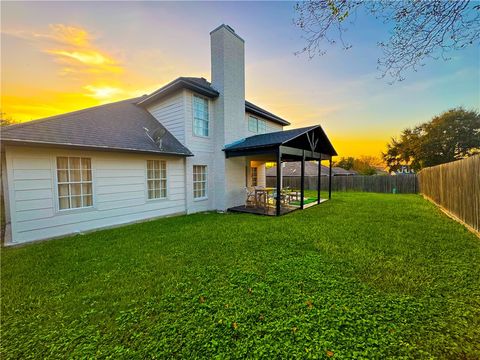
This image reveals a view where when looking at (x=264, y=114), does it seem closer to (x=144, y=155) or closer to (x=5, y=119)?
(x=144, y=155)

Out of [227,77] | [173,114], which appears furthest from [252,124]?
[173,114]

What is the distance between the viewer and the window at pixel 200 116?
370 inches

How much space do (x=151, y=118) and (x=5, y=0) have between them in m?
5.57

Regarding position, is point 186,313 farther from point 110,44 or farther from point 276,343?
point 110,44

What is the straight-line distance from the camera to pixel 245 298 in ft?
9.49

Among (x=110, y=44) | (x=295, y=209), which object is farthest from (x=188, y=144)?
(x=295, y=209)

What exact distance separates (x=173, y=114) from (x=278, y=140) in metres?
5.12

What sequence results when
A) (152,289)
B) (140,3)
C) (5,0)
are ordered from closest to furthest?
1. (152,289)
2. (5,0)
3. (140,3)

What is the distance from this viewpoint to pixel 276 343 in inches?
82.4

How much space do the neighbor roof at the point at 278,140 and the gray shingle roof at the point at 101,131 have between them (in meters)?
2.54

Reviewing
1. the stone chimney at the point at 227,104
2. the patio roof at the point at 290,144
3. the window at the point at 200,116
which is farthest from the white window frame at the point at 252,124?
the window at the point at 200,116

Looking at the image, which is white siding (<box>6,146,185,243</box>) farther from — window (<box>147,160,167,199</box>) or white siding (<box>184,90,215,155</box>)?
white siding (<box>184,90,215,155</box>)

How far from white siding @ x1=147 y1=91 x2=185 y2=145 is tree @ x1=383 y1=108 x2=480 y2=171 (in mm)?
35953

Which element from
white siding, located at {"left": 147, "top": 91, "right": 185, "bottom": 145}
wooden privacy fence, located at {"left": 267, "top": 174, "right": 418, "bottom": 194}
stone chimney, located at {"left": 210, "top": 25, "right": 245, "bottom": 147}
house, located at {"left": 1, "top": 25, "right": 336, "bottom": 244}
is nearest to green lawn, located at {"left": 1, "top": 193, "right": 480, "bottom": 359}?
house, located at {"left": 1, "top": 25, "right": 336, "bottom": 244}
